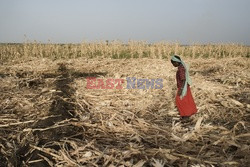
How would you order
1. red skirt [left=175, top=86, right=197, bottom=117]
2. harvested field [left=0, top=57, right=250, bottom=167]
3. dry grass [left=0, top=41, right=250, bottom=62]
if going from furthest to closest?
dry grass [left=0, top=41, right=250, bottom=62] → red skirt [left=175, top=86, right=197, bottom=117] → harvested field [left=0, top=57, right=250, bottom=167]

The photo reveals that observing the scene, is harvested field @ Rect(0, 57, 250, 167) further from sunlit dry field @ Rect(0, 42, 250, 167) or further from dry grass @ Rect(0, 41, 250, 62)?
dry grass @ Rect(0, 41, 250, 62)

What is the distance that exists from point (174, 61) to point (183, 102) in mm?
773

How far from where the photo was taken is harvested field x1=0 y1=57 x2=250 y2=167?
10.6ft

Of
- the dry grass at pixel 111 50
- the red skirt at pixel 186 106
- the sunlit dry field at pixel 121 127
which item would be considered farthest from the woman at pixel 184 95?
the dry grass at pixel 111 50

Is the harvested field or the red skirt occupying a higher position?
the red skirt

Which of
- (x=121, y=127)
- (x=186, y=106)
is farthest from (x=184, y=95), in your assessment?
(x=121, y=127)

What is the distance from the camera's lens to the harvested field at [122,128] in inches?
127

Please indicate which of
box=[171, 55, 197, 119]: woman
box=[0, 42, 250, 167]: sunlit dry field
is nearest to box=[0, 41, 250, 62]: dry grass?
box=[0, 42, 250, 167]: sunlit dry field

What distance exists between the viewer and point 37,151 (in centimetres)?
339

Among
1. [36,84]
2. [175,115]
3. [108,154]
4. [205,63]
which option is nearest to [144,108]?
[175,115]

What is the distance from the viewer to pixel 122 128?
423 centimetres

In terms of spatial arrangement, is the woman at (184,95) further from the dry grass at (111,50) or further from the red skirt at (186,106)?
the dry grass at (111,50)

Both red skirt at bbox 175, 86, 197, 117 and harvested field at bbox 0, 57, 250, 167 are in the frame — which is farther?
red skirt at bbox 175, 86, 197, 117

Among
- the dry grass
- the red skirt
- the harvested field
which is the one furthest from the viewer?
the dry grass
